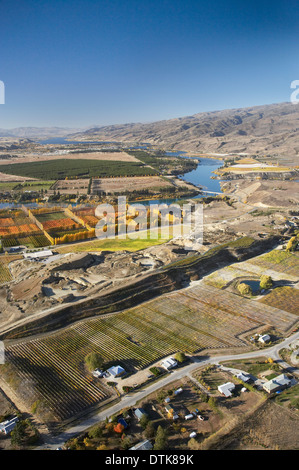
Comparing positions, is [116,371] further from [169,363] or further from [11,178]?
[11,178]

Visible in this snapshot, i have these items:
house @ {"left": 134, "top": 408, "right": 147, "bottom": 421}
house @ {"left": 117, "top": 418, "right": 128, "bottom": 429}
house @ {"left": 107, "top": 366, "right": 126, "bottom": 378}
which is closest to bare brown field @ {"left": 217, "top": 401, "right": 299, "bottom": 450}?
house @ {"left": 134, "top": 408, "right": 147, "bottom": 421}

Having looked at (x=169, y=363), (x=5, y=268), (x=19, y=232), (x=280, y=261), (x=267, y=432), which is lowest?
(x=267, y=432)

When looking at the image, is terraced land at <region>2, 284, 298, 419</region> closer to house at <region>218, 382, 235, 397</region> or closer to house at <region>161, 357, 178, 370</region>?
house at <region>161, 357, 178, 370</region>

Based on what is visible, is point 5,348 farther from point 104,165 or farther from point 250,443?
point 104,165

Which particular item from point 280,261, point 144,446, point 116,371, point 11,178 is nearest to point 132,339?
point 116,371

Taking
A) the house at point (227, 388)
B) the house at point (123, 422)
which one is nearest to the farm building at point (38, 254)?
the house at point (123, 422)

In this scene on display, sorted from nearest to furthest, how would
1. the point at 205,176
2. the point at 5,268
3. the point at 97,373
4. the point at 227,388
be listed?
the point at 227,388
the point at 97,373
the point at 5,268
the point at 205,176
